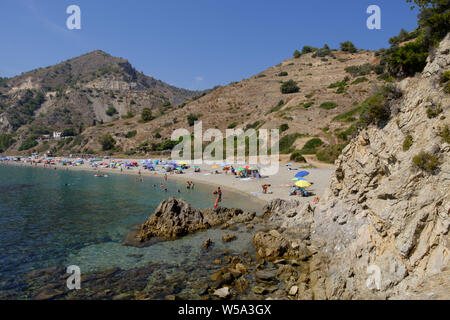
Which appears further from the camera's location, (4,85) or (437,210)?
(4,85)

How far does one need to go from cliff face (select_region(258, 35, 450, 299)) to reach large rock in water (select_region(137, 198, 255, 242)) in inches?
288

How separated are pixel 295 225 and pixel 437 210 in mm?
9125

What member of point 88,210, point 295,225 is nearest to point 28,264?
point 88,210

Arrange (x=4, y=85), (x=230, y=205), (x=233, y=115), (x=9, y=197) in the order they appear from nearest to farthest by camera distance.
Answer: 1. (x=230, y=205)
2. (x=9, y=197)
3. (x=233, y=115)
4. (x=4, y=85)

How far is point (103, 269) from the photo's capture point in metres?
12.5

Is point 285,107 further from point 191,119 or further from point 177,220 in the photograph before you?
point 177,220

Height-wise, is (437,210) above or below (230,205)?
above

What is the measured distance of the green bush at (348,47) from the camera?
4062 inches

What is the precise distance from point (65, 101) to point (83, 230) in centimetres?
16340

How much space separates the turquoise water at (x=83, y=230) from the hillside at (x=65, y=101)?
97.9 meters

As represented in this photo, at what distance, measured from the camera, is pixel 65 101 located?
156000 millimetres

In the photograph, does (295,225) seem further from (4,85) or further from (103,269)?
(4,85)

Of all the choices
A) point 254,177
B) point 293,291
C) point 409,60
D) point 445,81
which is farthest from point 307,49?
point 293,291

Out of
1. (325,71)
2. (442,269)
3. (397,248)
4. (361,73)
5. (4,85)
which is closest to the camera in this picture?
(442,269)
